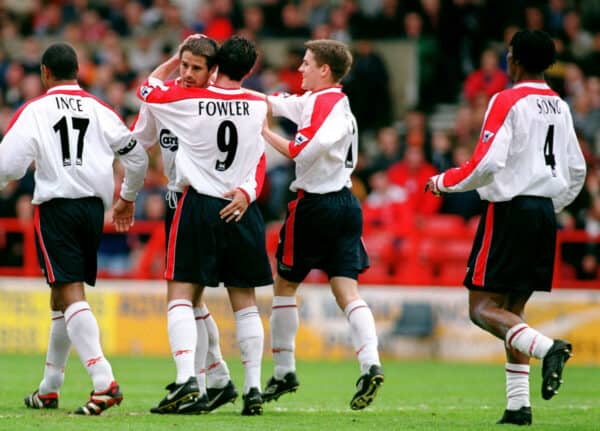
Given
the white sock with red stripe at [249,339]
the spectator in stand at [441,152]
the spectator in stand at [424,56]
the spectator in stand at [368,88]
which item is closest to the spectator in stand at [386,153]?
the spectator in stand at [441,152]

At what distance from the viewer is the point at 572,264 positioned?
15992mm

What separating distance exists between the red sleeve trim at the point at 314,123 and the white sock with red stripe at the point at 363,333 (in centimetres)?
118

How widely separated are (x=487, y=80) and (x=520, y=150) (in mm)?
10132

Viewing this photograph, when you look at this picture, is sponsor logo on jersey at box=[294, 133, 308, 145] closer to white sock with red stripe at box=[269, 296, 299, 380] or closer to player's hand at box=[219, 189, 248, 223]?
player's hand at box=[219, 189, 248, 223]

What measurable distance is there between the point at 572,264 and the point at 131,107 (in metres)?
7.37

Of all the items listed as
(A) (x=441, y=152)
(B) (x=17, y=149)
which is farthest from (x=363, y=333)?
(A) (x=441, y=152)

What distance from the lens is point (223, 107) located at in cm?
903

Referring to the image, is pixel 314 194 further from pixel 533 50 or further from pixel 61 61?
pixel 61 61

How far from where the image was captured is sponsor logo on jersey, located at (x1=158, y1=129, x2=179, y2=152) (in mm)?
9305

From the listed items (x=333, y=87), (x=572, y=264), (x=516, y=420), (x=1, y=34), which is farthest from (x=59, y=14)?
(x=516, y=420)

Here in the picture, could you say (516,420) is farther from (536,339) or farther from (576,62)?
(576,62)

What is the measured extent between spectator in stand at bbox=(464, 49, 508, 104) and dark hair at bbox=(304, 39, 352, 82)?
29.7ft

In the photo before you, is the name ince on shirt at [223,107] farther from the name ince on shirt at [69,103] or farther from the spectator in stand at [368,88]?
the spectator in stand at [368,88]

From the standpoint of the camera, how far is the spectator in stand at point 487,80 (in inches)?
728
